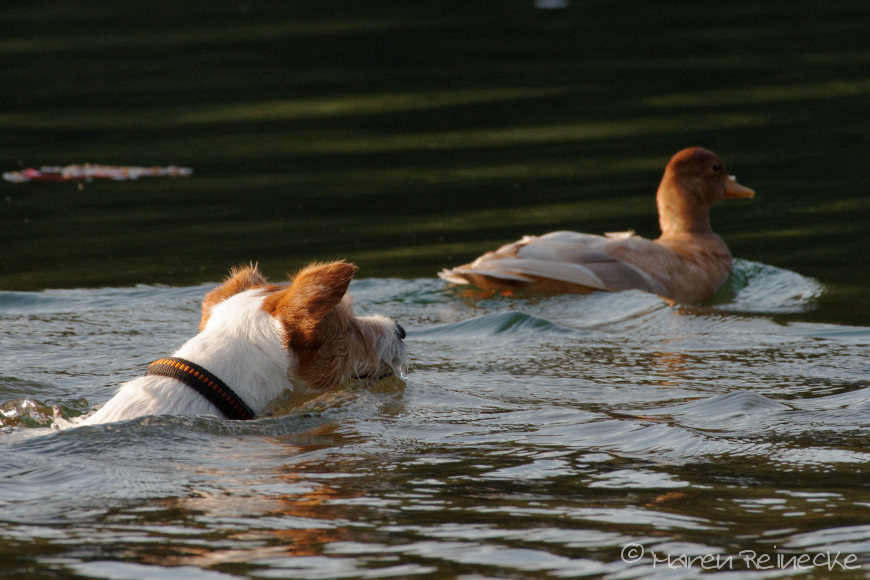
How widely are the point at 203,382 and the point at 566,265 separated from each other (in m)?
4.40

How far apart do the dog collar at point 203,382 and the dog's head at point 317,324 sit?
0.81ft

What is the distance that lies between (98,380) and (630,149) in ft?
26.7

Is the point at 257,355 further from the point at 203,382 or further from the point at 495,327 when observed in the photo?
the point at 495,327

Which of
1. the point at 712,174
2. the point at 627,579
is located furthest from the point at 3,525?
the point at 712,174

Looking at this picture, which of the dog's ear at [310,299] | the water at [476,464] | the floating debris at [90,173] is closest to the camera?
the water at [476,464]

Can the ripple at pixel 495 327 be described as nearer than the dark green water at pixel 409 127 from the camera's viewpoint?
Yes

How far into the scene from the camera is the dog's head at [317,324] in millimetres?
5316

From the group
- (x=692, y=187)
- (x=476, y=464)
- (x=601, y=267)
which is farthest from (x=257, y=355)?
(x=692, y=187)

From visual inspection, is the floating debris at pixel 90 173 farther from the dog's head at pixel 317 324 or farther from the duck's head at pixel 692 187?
the dog's head at pixel 317 324

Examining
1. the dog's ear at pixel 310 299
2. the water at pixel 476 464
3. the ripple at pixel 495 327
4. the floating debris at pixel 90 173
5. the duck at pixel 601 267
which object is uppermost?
the floating debris at pixel 90 173

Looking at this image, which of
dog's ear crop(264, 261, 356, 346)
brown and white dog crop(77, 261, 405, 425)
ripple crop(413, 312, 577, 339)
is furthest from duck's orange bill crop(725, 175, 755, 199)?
dog's ear crop(264, 261, 356, 346)

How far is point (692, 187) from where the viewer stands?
10.4m

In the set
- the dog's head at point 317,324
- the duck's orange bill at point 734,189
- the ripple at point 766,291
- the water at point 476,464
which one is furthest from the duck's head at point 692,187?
the dog's head at point 317,324

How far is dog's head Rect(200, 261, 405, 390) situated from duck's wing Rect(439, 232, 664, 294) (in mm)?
3136
